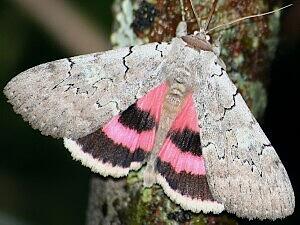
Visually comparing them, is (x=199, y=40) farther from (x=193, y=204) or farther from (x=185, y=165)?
(x=193, y=204)

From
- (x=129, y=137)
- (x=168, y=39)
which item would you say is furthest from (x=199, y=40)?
(x=129, y=137)

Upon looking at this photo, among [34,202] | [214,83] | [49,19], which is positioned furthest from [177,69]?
[34,202]

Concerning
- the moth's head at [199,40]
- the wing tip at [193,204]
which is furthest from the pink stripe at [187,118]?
the wing tip at [193,204]

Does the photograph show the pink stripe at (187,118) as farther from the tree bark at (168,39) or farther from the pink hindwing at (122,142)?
the tree bark at (168,39)

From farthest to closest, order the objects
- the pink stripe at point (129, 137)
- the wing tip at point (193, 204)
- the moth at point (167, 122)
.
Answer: the pink stripe at point (129, 137) < the moth at point (167, 122) < the wing tip at point (193, 204)

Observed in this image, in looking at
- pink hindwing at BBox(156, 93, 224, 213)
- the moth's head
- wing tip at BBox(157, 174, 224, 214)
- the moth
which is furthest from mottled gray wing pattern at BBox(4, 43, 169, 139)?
wing tip at BBox(157, 174, 224, 214)

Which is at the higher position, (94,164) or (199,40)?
(199,40)
